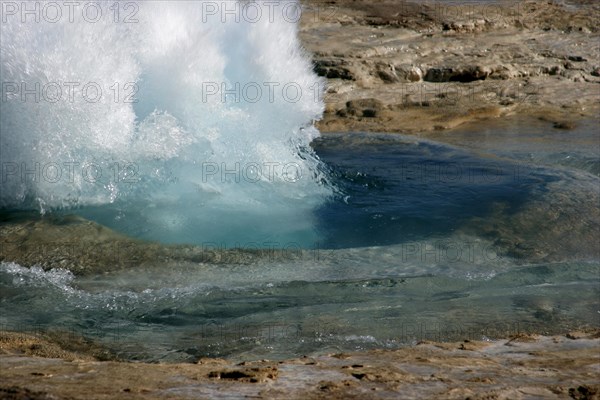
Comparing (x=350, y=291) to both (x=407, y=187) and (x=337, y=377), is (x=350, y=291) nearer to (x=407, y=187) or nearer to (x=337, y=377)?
(x=337, y=377)

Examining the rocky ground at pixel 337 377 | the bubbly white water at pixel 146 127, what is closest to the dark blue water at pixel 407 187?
the bubbly white water at pixel 146 127

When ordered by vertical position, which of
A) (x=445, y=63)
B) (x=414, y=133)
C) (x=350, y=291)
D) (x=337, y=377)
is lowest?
(x=350, y=291)

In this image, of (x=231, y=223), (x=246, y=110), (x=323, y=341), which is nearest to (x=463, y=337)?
(x=323, y=341)

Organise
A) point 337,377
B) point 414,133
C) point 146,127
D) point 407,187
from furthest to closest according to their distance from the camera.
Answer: point 414,133, point 407,187, point 146,127, point 337,377

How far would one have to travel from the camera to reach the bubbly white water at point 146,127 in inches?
241

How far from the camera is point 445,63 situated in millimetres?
10977

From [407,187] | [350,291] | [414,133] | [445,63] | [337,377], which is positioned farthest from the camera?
[445,63]

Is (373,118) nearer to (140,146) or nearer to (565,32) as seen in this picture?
(140,146)

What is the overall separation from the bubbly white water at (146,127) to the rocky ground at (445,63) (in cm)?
208

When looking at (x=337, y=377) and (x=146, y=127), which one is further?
(x=146, y=127)

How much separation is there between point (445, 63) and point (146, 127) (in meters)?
5.46

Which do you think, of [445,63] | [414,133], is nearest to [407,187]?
[414,133]

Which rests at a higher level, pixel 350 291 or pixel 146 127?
pixel 146 127

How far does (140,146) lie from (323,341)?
2903 mm
